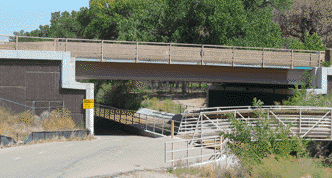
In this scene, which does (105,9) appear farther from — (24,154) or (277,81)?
(24,154)

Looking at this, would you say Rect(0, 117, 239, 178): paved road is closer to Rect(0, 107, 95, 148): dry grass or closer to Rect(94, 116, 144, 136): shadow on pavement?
Rect(0, 107, 95, 148): dry grass

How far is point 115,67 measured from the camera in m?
25.0

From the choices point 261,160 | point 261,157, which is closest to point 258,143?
point 261,157

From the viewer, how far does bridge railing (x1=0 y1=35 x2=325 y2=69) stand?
71.6 feet

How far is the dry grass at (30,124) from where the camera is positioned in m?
18.7

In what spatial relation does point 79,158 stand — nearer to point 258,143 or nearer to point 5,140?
point 5,140

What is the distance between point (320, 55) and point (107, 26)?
30957mm

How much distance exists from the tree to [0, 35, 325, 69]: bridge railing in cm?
2269

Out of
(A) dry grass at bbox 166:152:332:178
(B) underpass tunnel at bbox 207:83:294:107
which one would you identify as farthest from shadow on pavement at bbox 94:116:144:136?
(A) dry grass at bbox 166:152:332:178

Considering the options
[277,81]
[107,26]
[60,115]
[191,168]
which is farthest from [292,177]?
[107,26]

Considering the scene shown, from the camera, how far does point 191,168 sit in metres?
12.2

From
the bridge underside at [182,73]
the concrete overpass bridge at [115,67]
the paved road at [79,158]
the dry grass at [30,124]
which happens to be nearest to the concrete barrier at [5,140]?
the paved road at [79,158]

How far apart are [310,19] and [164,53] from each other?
34.2 metres

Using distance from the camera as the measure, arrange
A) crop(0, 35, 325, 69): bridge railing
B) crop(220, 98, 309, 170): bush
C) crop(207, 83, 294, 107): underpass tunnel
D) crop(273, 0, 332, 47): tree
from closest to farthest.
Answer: crop(220, 98, 309, 170): bush
crop(0, 35, 325, 69): bridge railing
crop(207, 83, 294, 107): underpass tunnel
crop(273, 0, 332, 47): tree
